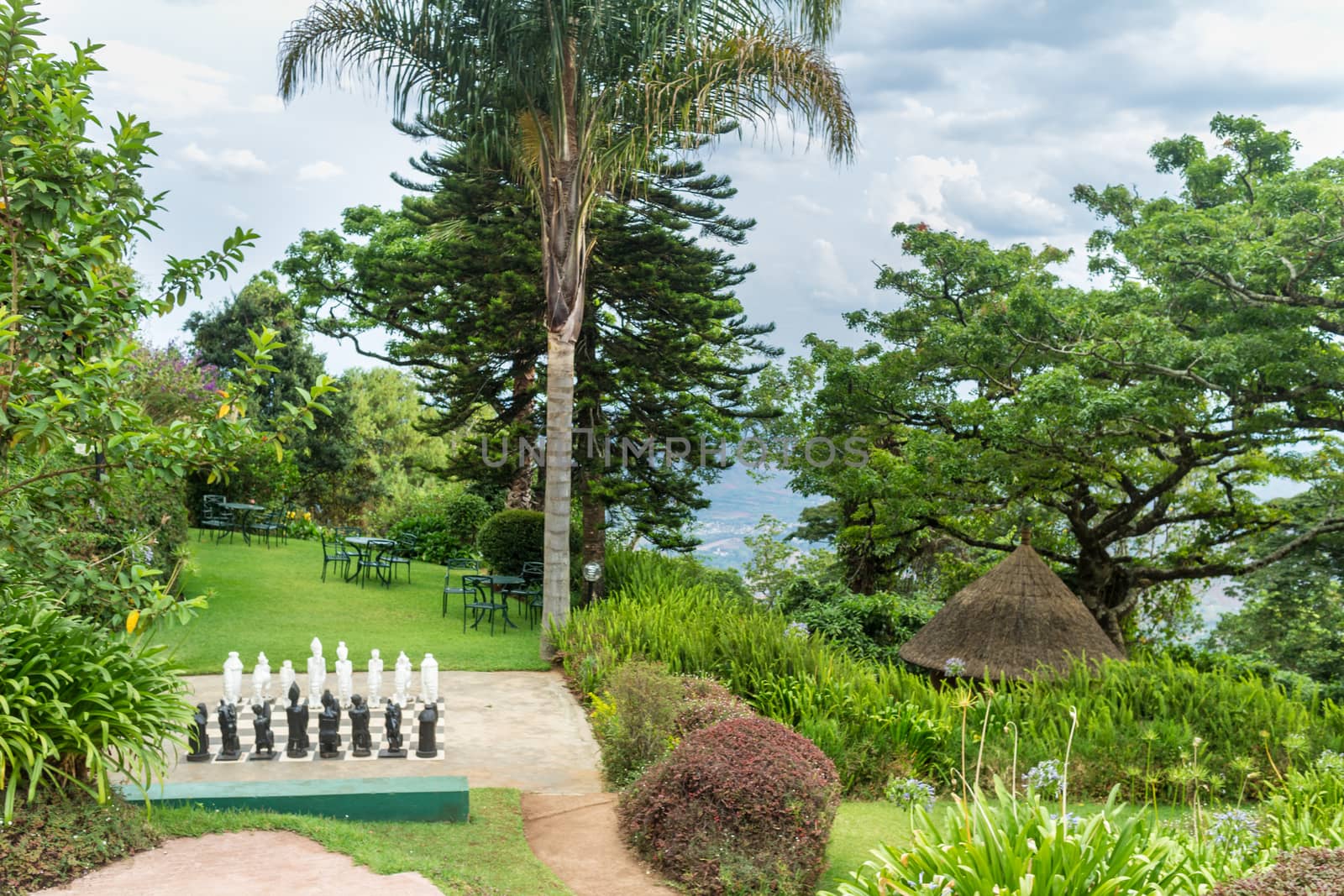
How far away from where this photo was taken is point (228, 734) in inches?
260

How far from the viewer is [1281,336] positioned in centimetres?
1049

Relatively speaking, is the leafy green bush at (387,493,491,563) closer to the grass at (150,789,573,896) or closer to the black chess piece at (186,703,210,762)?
the black chess piece at (186,703,210,762)

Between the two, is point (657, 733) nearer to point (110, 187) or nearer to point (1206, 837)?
point (1206, 837)

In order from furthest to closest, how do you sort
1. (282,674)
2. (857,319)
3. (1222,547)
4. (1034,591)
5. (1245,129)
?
(857,319), (1222,547), (1245,129), (1034,591), (282,674)

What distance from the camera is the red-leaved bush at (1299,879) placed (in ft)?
8.87

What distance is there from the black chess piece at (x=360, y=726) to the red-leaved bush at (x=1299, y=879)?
5.31m

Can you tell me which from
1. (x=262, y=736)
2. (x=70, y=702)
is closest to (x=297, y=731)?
(x=262, y=736)

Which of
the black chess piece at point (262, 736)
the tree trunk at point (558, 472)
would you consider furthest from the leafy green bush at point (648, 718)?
the tree trunk at point (558, 472)

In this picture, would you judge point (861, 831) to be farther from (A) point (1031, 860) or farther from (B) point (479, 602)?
(B) point (479, 602)

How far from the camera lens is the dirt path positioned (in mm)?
4938

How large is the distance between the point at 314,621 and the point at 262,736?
5.03 meters

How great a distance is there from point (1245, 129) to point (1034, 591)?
812 cm

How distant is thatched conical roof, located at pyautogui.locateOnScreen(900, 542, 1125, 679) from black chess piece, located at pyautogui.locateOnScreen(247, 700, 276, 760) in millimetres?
6234

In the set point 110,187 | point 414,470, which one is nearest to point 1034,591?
point 110,187
